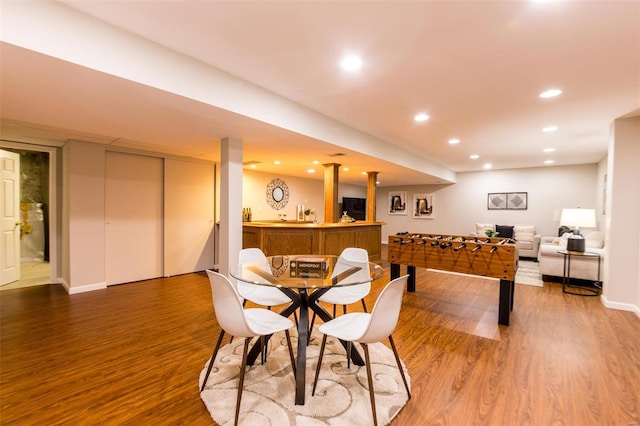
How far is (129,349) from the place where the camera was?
103 inches

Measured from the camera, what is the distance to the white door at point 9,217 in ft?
14.4

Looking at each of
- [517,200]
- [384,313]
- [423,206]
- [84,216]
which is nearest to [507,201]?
[517,200]

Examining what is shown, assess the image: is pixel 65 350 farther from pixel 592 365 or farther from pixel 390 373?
pixel 592 365

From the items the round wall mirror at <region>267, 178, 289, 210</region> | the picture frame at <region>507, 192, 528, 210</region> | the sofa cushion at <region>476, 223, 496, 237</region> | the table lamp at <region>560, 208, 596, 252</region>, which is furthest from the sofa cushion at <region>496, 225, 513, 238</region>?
the round wall mirror at <region>267, 178, 289, 210</region>

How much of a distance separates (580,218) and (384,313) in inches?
203

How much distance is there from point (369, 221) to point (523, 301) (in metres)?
3.23

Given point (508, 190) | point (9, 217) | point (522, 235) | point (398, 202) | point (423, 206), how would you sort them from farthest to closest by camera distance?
point (398, 202), point (423, 206), point (508, 190), point (522, 235), point (9, 217)

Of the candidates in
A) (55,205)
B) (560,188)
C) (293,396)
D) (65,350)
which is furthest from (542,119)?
(55,205)

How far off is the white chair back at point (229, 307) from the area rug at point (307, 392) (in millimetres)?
468

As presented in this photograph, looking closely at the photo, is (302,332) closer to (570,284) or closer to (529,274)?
(570,284)

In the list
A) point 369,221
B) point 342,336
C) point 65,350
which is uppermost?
point 369,221

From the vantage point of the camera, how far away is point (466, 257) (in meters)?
3.55

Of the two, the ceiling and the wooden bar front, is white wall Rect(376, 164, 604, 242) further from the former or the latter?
the wooden bar front

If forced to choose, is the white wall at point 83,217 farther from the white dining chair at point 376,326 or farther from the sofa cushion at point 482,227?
the sofa cushion at point 482,227
